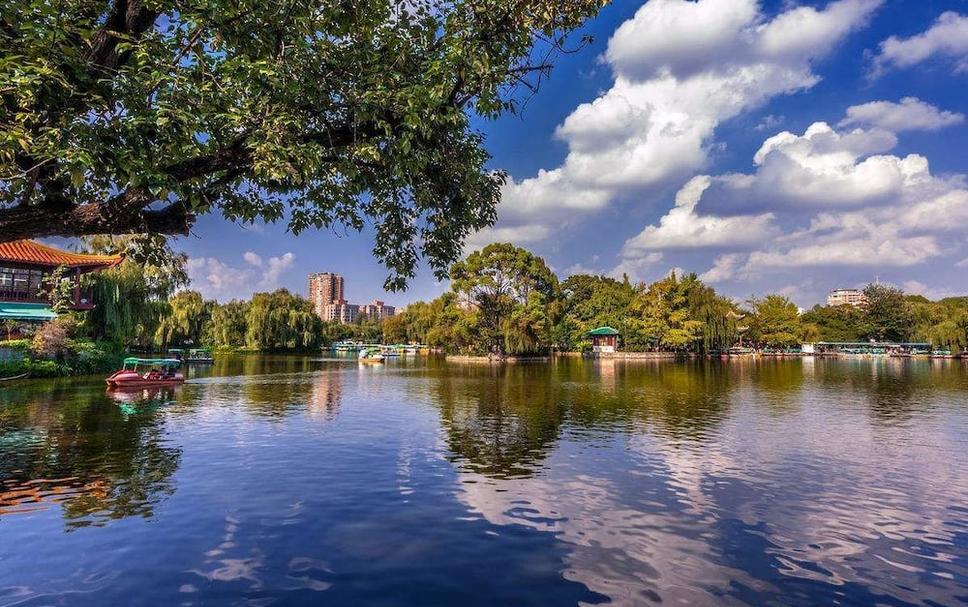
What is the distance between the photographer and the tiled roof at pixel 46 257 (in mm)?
36938

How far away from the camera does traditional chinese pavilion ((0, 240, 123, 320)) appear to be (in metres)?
36.7

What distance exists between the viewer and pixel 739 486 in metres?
11.8

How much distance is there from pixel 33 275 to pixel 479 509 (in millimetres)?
43899

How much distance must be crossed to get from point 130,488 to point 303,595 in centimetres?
690

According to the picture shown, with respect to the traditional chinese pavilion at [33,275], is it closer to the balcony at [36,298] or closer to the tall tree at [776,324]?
the balcony at [36,298]

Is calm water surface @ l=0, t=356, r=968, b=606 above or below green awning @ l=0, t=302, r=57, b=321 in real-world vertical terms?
below

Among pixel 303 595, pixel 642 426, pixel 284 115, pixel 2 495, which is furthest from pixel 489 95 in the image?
pixel 642 426

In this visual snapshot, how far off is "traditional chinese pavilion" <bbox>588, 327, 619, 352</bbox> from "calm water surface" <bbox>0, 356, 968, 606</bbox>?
63294 millimetres

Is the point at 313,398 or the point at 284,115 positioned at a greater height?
the point at 284,115

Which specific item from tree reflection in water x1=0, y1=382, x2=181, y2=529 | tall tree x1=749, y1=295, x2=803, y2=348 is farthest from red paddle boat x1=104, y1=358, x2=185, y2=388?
tall tree x1=749, y1=295, x2=803, y2=348

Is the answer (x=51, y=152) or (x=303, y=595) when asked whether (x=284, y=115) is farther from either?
(x=303, y=595)

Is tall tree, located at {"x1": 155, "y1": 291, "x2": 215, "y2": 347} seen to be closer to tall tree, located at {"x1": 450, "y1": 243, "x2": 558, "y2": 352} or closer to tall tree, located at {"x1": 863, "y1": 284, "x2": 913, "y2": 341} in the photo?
tall tree, located at {"x1": 450, "y1": 243, "x2": 558, "y2": 352}

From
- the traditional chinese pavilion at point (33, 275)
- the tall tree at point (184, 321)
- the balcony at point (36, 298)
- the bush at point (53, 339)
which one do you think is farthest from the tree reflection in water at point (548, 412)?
the tall tree at point (184, 321)

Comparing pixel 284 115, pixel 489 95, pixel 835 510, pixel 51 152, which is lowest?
pixel 835 510
